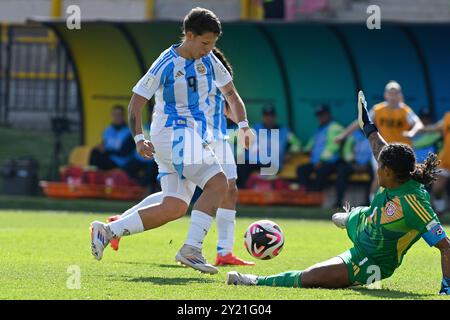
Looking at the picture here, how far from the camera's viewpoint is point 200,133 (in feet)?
31.7

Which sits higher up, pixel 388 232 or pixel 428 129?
pixel 428 129

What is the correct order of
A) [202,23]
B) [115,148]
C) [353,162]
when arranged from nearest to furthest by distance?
[202,23]
[353,162]
[115,148]

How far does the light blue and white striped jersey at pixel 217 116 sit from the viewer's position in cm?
1001

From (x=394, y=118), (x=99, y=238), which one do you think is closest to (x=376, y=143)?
(x=99, y=238)

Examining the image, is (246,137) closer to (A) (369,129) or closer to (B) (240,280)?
(A) (369,129)

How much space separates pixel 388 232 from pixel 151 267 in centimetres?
262

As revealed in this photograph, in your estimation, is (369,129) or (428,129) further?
(428,129)

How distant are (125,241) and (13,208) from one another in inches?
282

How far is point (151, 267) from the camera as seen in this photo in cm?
1008

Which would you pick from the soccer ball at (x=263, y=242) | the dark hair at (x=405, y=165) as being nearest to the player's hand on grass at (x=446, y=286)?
the dark hair at (x=405, y=165)

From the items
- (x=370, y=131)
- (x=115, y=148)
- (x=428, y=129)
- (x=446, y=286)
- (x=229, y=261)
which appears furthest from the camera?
(x=115, y=148)

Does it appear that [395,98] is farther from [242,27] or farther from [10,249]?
[10,249]

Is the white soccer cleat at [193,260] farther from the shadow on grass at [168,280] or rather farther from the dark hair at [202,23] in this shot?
the dark hair at [202,23]
